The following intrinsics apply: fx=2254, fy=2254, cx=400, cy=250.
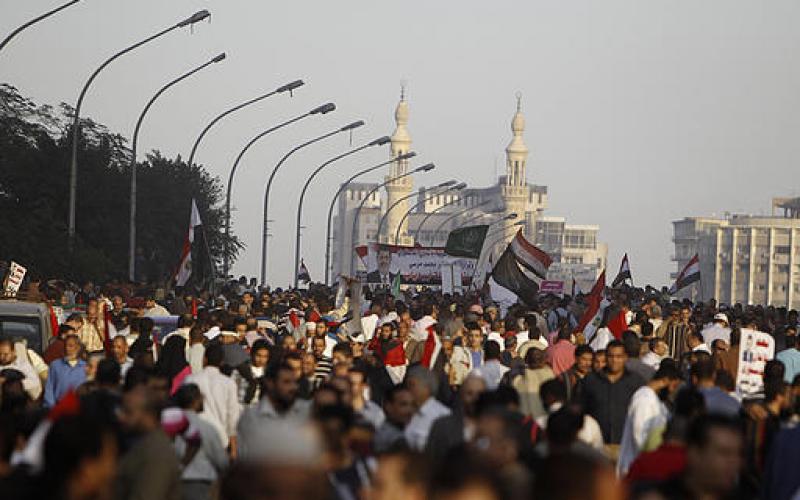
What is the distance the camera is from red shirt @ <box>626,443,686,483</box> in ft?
29.4

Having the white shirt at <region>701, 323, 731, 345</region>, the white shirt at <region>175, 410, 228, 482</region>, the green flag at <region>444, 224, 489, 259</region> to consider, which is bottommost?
the white shirt at <region>175, 410, 228, 482</region>

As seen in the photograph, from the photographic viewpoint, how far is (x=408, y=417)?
1074 cm

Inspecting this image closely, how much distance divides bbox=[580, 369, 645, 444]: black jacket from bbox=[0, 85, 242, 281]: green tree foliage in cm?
2886

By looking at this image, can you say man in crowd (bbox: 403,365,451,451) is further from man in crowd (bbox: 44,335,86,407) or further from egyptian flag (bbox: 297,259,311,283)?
egyptian flag (bbox: 297,259,311,283)

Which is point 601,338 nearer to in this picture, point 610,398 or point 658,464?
point 610,398

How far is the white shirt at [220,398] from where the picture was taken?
13258 mm

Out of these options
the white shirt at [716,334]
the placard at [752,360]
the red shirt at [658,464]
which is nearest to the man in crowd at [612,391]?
the placard at [752,360]

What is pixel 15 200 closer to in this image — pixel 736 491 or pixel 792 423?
pixel 792 423

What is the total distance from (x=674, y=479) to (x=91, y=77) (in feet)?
101

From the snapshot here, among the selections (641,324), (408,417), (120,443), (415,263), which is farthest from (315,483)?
(415,263)

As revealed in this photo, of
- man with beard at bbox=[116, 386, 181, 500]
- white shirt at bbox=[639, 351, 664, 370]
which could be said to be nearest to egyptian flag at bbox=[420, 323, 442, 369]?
white shirt at bbox=[639, 351, 664, 370]

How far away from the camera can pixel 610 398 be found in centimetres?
1458

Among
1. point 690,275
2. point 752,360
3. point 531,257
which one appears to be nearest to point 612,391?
point 752,360

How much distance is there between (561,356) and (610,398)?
12.2 ft
